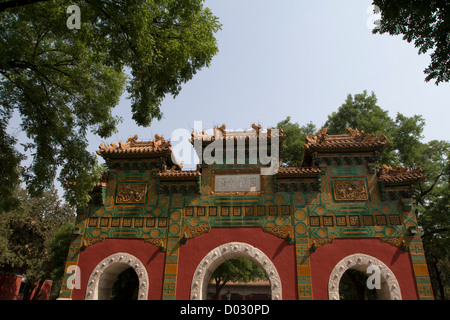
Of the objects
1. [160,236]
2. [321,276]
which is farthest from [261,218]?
[160,236]

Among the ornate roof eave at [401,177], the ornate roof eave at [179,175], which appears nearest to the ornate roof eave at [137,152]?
the ornate roof eave at [179,175]

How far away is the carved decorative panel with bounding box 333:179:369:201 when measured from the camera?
1152 centimetres

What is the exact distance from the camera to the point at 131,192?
12.3m

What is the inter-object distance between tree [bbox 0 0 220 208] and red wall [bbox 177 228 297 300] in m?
4.41

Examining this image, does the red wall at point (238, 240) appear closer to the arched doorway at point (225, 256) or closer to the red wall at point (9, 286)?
the arched doorway at point (225, 256)

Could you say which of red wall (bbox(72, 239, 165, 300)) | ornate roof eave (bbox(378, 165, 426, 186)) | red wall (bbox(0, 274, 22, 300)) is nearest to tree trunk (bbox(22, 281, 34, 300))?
red wall (bbox(0, 274, 22, 300))

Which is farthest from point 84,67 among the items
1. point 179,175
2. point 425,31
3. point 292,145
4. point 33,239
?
point 33,239

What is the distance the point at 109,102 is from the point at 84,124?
0.95 meters

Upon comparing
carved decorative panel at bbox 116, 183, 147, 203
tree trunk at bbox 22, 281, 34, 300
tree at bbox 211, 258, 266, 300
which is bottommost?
tree trunk at bbox 22, 281, 34, 300

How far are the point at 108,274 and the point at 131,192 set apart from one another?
10.3 ft

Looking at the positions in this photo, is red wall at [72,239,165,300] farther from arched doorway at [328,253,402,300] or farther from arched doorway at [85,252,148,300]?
arched doorway at [328,253,402,300]

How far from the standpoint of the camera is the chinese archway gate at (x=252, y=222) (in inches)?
420

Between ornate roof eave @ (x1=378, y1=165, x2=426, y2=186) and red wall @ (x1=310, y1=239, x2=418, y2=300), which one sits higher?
ornate roof eave @ (x1=378, y1=165, x2=426, y2=186)

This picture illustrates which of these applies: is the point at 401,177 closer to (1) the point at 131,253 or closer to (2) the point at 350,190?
(2) the point at 350,190
